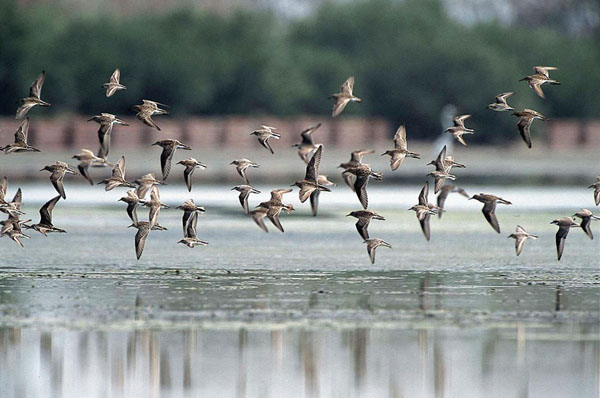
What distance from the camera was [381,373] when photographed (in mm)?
10797

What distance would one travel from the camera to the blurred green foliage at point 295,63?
176 ft

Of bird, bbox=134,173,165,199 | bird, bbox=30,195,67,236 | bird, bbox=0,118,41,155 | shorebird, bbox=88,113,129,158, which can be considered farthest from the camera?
bird, bbox=134,173,165,199

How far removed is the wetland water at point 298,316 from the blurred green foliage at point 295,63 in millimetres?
32025

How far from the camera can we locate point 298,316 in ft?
43.9

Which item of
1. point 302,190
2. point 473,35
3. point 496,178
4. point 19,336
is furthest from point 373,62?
point 19,336

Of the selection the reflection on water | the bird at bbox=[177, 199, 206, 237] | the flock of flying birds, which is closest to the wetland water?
the reflection on water

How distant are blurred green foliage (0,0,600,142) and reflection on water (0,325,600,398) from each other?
132ft

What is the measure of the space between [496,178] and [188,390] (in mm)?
27991

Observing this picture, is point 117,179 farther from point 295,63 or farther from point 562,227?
point 295,63

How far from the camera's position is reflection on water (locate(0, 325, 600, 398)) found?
10.3m

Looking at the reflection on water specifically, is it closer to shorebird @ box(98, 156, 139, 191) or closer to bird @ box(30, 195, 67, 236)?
bird @ box(30, 195, 67, 236)

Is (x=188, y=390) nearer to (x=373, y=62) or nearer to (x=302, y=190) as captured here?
(x=302, y=190)

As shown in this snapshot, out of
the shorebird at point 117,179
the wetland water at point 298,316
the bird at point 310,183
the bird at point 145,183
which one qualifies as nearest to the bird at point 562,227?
the wetland water at point 298,316

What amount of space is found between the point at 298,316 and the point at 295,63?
46.5 metres
